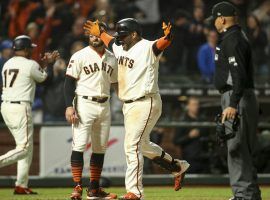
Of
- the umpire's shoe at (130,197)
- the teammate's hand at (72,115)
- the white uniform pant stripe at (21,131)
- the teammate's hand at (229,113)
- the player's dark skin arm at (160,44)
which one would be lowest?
the umpire's shoe at (130,197)

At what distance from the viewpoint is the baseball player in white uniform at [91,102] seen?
8.58 metres

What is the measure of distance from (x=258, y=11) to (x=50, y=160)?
6510mm

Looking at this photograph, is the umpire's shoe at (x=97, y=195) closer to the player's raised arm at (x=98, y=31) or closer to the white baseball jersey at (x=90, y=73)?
the white baseball jersey at (x=90, y=73)

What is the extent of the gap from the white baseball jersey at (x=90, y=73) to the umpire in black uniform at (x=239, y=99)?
188cm

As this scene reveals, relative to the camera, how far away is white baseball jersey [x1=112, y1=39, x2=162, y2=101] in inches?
319

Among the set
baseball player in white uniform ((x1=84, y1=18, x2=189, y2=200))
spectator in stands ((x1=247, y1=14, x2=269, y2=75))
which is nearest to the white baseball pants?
baseball player in white uniform ((x1=84, y1=18, x2=189, y2=200))

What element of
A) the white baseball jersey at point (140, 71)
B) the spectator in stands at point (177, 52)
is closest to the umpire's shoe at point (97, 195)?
the white baseball jersey at point (140, 71)

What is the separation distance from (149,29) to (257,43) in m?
2.35

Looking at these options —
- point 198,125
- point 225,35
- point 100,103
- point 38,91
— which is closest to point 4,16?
point 38,91

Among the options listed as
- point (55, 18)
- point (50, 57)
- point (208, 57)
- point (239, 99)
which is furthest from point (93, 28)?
point (55, 18)

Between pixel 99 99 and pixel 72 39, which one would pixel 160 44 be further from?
pixel 72 39

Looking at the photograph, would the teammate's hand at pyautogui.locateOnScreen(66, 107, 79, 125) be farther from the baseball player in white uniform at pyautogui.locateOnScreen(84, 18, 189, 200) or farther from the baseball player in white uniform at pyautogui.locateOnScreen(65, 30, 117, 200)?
the baseball player in white uniform at pyautogui.locateOnScreen(84, 18, 189, 200)

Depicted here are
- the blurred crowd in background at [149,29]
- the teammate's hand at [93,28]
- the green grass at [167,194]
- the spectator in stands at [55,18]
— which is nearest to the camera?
the teammate's hand at [93,28]

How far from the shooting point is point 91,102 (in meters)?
8.64
